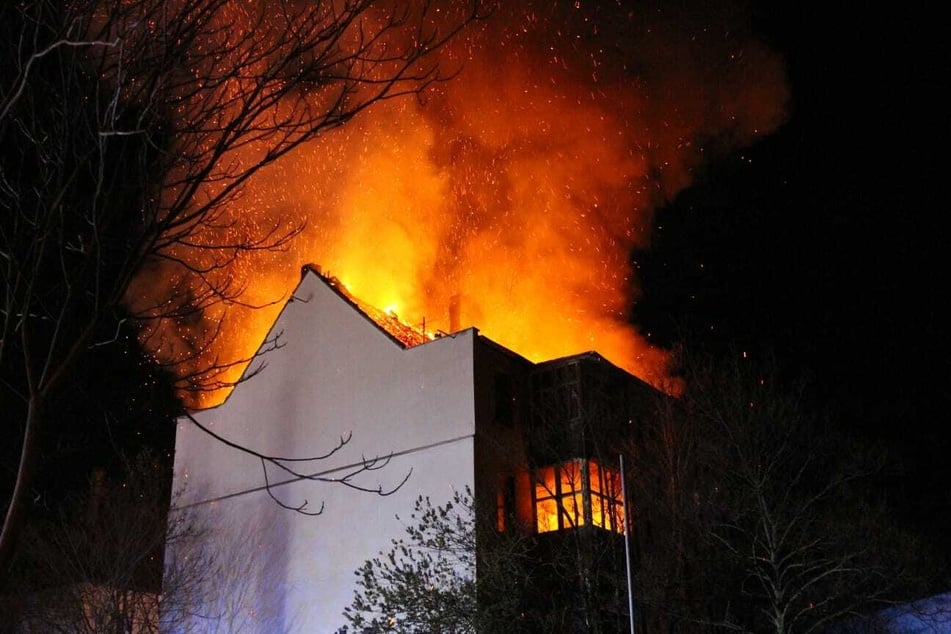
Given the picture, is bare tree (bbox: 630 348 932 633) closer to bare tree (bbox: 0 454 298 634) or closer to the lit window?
the lit window

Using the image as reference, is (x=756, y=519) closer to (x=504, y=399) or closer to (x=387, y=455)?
(x=504, y=399)

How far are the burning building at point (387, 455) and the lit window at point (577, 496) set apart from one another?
0.04 metres

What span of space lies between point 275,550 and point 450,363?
6.50 metres

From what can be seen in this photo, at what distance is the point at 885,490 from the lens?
Answer: 90.6 feet

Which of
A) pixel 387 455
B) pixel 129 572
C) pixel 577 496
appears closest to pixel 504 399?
pixel 577 496

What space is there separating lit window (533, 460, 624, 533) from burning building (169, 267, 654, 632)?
35 millimetres

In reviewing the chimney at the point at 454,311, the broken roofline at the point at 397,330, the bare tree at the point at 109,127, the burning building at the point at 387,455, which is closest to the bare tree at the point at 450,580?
the burning building at the point at 387,455

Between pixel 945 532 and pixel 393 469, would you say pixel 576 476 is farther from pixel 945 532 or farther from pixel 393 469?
pixel 945 532

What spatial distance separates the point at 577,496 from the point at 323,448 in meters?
6.54

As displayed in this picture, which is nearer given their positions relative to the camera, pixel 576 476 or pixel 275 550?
pixel 576 476

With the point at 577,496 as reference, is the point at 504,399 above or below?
above

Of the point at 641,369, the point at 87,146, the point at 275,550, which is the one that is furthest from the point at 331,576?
the point at 87,146

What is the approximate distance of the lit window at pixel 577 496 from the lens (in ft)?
76.9

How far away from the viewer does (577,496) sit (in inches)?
939
